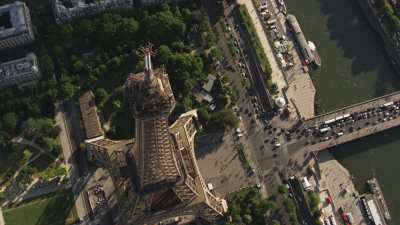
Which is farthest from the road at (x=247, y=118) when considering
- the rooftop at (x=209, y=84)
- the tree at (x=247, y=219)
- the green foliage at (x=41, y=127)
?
the green foliage at (x=41, y=127)

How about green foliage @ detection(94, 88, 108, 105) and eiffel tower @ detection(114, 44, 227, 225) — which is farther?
green foliage @ detection(94, 88, 108, 105)

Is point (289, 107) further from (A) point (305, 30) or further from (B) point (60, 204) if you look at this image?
(B) point (60, 204)

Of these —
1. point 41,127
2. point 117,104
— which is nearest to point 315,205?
point 117,104

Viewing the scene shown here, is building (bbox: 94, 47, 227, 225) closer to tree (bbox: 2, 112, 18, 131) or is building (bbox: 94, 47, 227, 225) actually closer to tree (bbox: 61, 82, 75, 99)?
tree (bbox: 61, 82, 75, 99)

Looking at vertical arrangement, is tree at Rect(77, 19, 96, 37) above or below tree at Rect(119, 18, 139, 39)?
above

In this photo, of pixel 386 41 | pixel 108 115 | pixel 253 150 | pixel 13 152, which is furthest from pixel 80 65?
pixel 386 41

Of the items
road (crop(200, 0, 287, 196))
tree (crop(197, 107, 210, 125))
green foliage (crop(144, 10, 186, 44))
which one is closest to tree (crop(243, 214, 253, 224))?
road (crop(200, 0, 287, 196))

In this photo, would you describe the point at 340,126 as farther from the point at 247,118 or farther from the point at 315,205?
the point at 247,118

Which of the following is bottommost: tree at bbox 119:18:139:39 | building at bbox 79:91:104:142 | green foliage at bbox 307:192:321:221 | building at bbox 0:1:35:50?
green foliage at bbox 307:192:321:221
